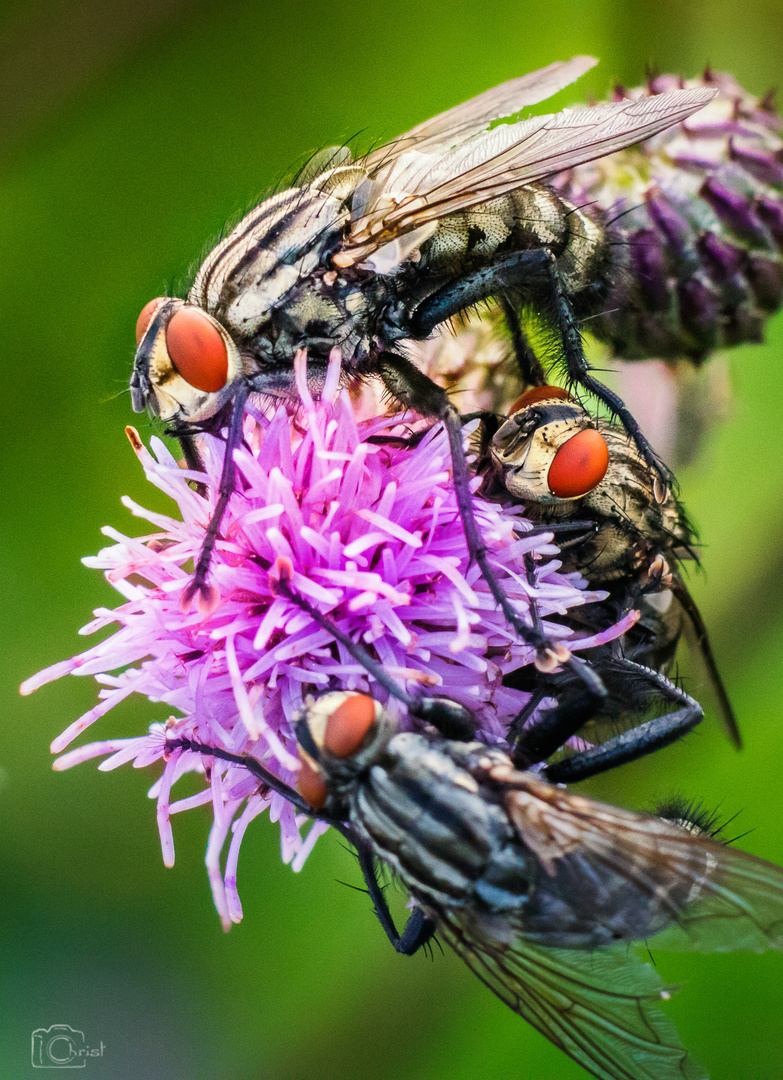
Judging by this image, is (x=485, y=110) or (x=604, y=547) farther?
(x=485, y=110)

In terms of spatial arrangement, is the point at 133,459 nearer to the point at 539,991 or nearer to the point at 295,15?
the point at 295,15

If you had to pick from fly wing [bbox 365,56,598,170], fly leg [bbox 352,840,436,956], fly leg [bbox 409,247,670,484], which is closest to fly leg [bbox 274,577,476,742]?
fly leg [bbox 352,840,436,956]

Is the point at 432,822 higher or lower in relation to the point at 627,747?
higher

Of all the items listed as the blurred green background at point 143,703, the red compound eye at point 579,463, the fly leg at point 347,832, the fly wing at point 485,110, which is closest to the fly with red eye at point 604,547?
the red compound eye at point 579,463

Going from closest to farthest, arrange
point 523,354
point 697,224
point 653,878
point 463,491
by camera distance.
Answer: point 653,878 → point 463,491 → point 523,354 → point 697,224

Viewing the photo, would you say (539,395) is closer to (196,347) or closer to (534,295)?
(534,295)

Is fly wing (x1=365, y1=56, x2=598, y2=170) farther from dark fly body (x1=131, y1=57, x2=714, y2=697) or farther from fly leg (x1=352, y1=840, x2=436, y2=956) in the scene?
fly leg (x1=352, y1=840, x2=436, y2=956)

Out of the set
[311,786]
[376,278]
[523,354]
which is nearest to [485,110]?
[523,354]
